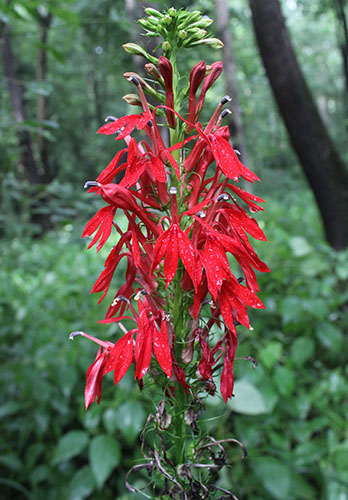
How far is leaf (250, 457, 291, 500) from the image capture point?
2.13 m

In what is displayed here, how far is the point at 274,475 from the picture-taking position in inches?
87.0

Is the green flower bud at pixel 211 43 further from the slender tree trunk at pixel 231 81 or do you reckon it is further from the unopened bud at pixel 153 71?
the slender tree trunk at pixel 231 81

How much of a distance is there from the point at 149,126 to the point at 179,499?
1.00 metres

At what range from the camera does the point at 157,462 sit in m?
1.03

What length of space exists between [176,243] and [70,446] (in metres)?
2.02

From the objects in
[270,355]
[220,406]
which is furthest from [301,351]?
[220,406]

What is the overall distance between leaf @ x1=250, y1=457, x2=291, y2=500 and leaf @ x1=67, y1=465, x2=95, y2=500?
96 centimetres

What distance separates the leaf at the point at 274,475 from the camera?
213 centimetres

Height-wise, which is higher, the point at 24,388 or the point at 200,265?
the point at 200,265

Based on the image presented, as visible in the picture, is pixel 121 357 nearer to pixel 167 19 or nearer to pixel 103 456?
pixel 167 19

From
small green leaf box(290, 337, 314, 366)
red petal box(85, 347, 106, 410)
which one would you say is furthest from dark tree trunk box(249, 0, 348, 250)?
red petal box(85, 347, 106, 410)

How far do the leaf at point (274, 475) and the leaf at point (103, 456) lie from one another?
2.63 ft

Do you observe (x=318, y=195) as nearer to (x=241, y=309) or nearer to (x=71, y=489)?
(x=71, y=489)

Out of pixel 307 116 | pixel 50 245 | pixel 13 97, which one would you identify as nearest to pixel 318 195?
pixel 307 116
